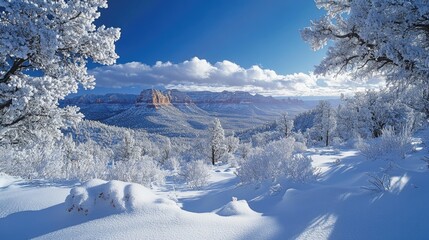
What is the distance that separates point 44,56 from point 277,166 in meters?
7.12

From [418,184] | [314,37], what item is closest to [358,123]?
[314,37]

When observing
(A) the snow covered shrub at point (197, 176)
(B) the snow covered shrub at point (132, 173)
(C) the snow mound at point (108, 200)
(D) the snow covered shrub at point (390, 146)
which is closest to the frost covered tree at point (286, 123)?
(A) the snow covered shrub at point (197, 176)

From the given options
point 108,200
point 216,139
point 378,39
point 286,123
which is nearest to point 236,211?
point 108,200

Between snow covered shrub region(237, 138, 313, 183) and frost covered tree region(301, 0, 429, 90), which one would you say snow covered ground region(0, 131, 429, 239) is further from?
frost covered tree region(301, 0, 429, 90)

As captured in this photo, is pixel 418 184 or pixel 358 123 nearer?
pixel 418 184

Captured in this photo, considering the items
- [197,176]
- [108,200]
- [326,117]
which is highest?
[108,200]

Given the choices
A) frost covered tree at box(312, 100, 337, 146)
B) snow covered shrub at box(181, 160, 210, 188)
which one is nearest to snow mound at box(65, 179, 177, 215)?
snow covered shrub at box(181, 160, 210, 188)

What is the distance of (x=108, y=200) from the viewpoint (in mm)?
4633

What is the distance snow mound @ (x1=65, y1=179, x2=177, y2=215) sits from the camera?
4527 millimetres

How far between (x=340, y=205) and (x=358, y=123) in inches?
1085

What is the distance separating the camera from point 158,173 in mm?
11406

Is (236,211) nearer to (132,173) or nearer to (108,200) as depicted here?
(108,200)

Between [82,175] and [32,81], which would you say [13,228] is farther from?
[82,175]

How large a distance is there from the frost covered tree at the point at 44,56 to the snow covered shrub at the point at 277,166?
5.41m
